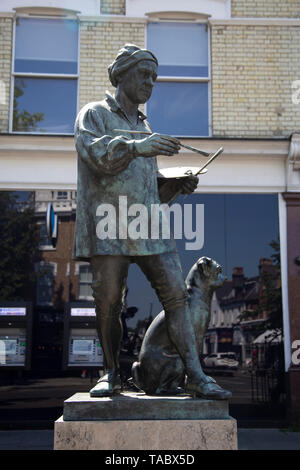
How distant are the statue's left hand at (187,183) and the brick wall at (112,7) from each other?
711cm

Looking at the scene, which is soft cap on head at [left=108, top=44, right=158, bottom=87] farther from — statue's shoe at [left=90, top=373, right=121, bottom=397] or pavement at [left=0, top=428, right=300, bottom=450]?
pavement at [left=0, top=428, right=300, bottom=450]

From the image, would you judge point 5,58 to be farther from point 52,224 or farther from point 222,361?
point 222,361

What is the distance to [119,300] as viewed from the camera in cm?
370

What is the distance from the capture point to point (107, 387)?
3.55m

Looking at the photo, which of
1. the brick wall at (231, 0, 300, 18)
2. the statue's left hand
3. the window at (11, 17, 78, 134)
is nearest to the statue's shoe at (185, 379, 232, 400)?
the statue's left hand

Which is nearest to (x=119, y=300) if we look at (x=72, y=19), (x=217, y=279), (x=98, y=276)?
(x=98, y=276)

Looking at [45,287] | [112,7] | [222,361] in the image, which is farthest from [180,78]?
[222,361]

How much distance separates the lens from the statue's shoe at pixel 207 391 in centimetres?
334

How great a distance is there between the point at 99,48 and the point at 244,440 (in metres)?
6.80

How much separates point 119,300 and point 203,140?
6.29 meters

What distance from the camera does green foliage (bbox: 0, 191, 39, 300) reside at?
956cm

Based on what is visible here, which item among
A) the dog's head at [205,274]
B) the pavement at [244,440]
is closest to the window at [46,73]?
the pavement at [244,440]

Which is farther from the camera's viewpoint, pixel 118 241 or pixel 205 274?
pixel 205 274

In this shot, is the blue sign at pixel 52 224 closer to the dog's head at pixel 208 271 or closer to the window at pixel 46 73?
the window at pixel 46 73
